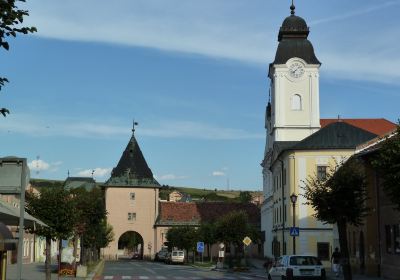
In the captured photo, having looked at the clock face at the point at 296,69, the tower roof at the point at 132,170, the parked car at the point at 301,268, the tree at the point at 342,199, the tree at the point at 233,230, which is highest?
the clock face at the point at 296,69

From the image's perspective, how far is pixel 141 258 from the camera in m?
99.9

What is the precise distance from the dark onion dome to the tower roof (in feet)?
119

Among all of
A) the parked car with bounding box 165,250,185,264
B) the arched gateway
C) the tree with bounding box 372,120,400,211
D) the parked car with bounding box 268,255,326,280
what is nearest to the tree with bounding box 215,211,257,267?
the parked car with bounding box 165,250,185,264

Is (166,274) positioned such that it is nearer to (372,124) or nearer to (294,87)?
(294,87)

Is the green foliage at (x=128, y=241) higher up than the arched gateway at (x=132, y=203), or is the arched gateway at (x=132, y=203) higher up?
the arched gateway at (x=132, y=203)

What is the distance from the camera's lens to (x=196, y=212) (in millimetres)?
104375

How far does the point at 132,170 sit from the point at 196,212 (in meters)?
12.9

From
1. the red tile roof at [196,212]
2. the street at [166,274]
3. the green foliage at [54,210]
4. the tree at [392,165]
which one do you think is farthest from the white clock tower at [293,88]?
the tree at [392,165]

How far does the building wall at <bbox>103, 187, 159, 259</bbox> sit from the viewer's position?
97.7 metres

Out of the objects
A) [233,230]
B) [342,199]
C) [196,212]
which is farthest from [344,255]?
[196,212]

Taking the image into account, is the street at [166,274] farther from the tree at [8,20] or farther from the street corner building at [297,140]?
the tree at [8,20]

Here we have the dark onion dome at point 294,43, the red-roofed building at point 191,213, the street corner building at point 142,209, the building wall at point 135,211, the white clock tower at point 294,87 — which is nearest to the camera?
the white clock tower at point 294,87

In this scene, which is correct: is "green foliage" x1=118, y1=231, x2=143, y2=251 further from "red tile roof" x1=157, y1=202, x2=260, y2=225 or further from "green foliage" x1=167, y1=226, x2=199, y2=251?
"green foliage" x1=167, y1=226, x2=199, y2=251

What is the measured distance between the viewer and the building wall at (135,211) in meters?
97.7
